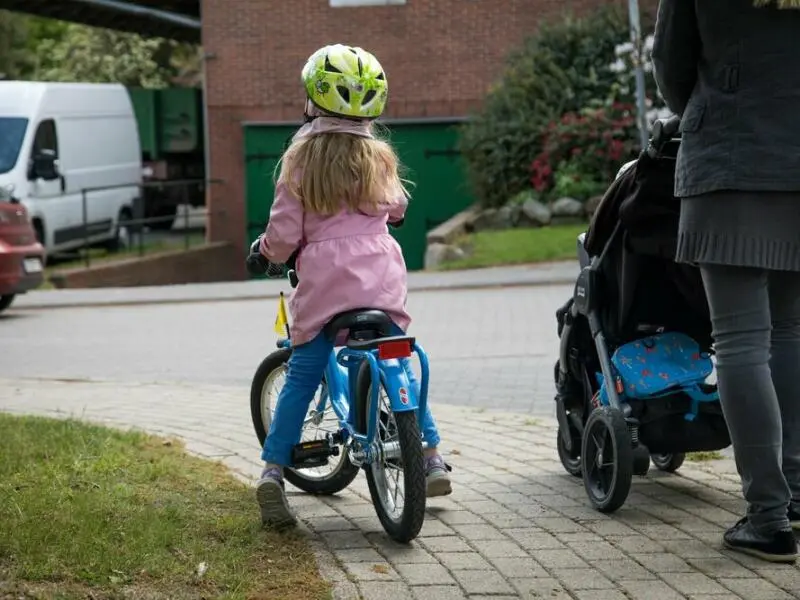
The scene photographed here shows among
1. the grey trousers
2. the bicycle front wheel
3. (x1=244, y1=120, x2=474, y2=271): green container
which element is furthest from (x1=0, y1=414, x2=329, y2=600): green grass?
(x1=244, y1=120, x2=474, y2=271): green container

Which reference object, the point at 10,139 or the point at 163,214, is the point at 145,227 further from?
the point at 10,139

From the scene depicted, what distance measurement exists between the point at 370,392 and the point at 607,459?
940mm

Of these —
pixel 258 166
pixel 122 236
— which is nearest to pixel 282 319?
pixel 122 236

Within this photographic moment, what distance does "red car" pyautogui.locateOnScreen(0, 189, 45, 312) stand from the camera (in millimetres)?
15828

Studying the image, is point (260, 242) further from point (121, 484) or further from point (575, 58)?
A: point (575, 58)

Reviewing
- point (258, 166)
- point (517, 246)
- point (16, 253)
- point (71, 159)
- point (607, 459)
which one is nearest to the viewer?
point (607, 459)

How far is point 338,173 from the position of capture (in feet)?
16.8

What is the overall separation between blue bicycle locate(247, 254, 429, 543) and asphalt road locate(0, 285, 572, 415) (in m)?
3.03

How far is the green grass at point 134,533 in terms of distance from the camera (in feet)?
13.9

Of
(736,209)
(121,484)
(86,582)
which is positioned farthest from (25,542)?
(736,209)

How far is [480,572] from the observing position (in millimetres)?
4508

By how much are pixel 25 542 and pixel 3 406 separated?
4.53 m

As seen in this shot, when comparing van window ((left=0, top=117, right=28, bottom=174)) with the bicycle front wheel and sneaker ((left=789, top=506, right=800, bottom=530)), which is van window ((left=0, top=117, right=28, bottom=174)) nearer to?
the bicycle front wheel

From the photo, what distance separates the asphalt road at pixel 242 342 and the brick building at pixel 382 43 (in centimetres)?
1021
